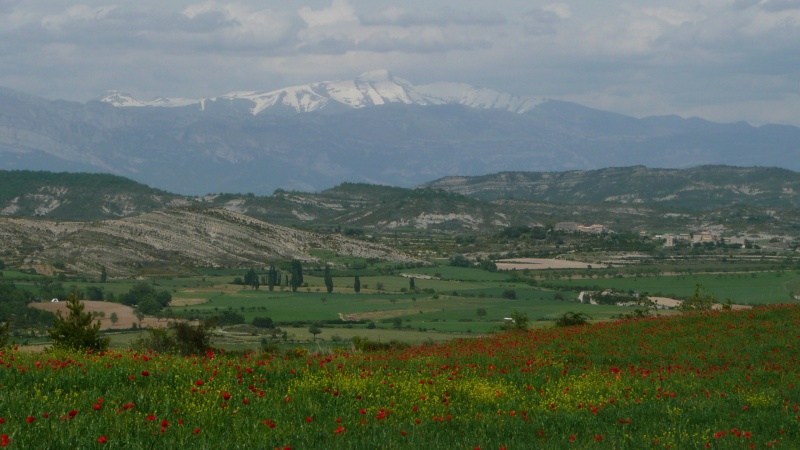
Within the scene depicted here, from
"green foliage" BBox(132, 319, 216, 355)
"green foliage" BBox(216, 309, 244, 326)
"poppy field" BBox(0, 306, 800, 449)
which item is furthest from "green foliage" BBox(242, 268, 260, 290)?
"poppy field" BBox(0, 306, 800, 449)

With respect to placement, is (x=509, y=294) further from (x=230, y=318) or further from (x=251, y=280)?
(x=230, y=318)

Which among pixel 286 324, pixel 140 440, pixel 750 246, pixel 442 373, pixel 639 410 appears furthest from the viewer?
pixel 750 246

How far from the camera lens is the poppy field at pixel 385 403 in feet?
39.6

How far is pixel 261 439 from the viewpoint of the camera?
11.9 m

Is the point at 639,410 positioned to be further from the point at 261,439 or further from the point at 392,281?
the point at 392,281

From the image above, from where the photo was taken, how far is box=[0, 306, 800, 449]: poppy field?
39.6 feet

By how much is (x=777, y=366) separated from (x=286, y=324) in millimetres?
45836

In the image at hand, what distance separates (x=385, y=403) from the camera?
15.0m

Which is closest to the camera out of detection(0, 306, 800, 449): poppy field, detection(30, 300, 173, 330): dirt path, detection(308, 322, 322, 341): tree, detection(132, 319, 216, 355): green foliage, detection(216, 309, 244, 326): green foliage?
detection(0, 306, 800, 449): poppy field

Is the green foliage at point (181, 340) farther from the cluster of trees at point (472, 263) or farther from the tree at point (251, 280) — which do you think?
the cluster of trees at point (472, 263)

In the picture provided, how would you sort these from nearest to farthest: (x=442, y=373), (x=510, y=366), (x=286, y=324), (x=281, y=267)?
(x=442, y=373), (x=510, y=366), (x=286, y=324), (x=281, y=267)

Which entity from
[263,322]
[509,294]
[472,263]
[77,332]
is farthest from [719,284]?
[77,332]

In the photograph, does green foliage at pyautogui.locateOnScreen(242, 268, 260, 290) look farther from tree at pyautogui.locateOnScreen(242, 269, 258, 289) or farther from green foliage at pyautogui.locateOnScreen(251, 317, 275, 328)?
green foliage at pyautogui.locateOnScreen(251, 317, 275, 328)

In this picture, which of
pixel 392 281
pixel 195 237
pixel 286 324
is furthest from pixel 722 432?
pixel 195 237
